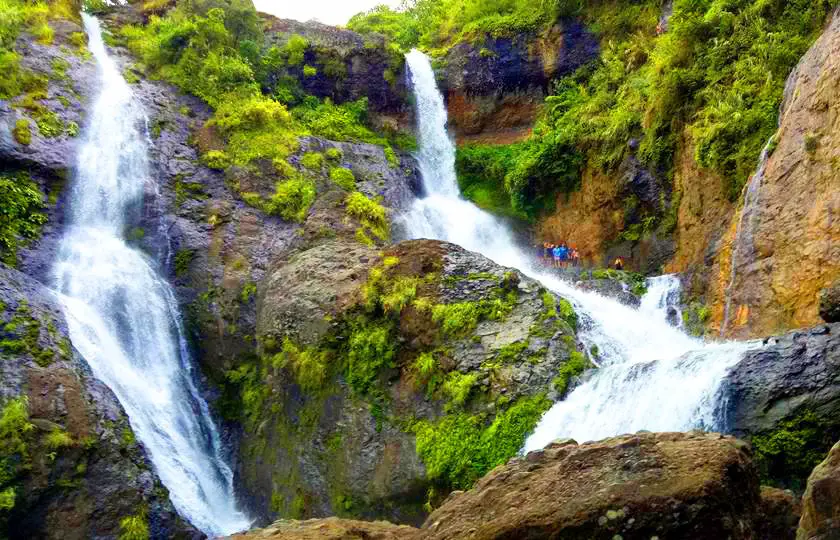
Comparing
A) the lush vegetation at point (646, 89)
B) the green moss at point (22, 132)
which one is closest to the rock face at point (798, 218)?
the lush vegetation at point (646, 89)

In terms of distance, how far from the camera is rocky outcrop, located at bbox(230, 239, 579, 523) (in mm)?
11055

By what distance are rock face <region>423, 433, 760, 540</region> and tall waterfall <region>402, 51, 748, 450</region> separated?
350cm

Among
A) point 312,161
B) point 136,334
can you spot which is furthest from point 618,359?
point 312,161

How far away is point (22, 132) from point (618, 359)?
52.6 feet

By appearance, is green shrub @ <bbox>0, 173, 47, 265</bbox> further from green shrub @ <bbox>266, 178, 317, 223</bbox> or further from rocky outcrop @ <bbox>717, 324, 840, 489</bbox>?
rocky outcrop @ <bbox>717, 324, 840, 489</bbox>

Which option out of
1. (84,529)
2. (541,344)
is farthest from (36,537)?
(541,344)

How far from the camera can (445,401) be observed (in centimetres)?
1141

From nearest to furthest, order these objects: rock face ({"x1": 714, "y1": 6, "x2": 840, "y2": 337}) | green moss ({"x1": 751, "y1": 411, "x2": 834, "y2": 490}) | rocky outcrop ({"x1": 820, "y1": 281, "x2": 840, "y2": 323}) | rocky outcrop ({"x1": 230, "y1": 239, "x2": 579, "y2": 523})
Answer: green moss ({"x1": 751, "y1": 411, "x2": 834, "y2": 490}) < rocky outcrop ({"x1": 820, "y1": 281, "x2": 840, "y2": 323}) < rock face ({"x1": 714, "y1": 6, "x2": 840, "y2": 337}) < rocky outcrop ({"x1": 230, "y1": 239, "x2": 579, "y2": 523})

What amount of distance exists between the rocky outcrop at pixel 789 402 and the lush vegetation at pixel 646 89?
282 inches

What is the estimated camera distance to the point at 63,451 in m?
11.5

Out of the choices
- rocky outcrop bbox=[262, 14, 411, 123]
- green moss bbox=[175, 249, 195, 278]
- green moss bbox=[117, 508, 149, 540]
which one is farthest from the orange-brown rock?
rocky outcrop bbox=[262, 14, 411, 123]

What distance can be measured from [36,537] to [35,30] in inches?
670

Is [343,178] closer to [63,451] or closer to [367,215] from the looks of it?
[367,215]

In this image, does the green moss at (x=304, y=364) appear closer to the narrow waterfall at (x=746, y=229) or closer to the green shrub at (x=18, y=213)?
the green shrub at (x=18, y=213)
